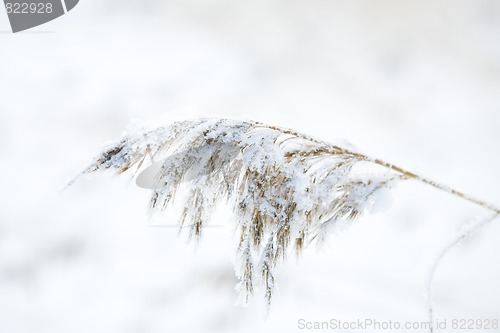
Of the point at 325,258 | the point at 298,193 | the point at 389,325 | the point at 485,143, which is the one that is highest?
the point at 298,193

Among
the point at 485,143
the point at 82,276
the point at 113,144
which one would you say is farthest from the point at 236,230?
the point at 485,143

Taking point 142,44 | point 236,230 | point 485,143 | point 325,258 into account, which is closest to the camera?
point 236,230

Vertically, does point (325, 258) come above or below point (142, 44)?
below

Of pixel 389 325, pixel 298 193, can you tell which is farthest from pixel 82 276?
pixel 298 193

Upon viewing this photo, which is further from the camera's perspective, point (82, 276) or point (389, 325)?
point (82, 276)

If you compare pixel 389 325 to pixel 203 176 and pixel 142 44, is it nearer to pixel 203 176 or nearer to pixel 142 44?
pixel 203 176

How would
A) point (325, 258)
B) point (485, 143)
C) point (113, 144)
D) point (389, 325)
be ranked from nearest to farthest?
point (113, 144) < point (389, 325) < point (325, 258) < point (485, 143)

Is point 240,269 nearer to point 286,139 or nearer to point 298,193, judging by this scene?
point 298,193
